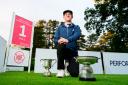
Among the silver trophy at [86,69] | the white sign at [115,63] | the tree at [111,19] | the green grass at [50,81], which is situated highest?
the tree at [111,19]

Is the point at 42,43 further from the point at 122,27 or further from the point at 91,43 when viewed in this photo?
the point at 122,27

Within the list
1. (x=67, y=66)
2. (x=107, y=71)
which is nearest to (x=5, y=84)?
(x=67, y=66)

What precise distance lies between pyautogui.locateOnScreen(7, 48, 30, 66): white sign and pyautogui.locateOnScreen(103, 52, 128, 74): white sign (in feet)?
11.0

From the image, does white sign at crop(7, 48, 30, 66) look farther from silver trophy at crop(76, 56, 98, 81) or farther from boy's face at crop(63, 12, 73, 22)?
silver trophy at crop(76, 56, 98, 81)

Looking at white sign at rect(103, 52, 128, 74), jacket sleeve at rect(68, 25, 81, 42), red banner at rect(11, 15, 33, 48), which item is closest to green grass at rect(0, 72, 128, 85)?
jacket sleeve at rect(68, 25, 81, 42)

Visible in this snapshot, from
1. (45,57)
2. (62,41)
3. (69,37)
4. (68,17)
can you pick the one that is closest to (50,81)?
(62,41)

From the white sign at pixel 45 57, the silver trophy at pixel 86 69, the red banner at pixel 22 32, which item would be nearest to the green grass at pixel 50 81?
the silver trophy at pixel 86 69

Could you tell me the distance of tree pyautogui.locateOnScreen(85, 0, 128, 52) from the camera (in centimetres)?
2802

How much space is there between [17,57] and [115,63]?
415 centimetres

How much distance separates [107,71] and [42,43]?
51.4 metres

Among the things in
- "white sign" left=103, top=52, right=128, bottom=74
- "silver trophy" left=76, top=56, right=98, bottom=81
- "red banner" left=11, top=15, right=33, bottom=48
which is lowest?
"silver trophy" left=76, top=56, right=98, bottom=81

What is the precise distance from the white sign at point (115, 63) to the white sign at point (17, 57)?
3.35 m

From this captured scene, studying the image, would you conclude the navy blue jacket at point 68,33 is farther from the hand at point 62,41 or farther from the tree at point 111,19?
the tree at point 111,19

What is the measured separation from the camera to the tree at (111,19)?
91.9 ft
